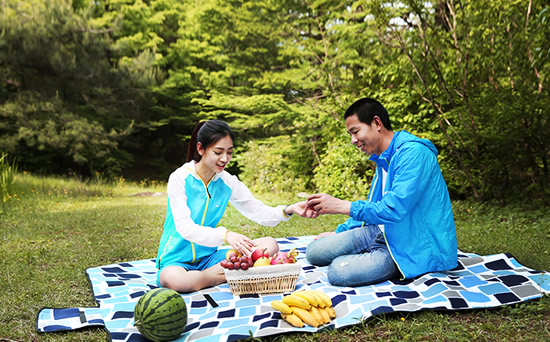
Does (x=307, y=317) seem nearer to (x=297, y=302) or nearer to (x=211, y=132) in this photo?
(x=297, y=302)

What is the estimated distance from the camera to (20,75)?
16547mm

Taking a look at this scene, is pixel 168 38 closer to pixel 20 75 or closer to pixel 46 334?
pixel 20 75

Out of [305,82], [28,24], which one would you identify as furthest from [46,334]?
[28,24]

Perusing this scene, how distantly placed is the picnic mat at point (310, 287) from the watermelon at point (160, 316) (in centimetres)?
11

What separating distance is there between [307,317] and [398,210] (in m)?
1.11

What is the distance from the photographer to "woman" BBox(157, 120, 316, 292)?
3393mm

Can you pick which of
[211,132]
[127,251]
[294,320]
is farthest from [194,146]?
[127,251]

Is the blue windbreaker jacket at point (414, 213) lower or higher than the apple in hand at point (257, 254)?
higher

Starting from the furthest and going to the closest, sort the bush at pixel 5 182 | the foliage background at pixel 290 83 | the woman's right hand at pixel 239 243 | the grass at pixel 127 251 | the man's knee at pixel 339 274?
the bush at pixel 5 182
the foliage background at pixel 290 83
the man's knee at pixel 339 274
the woman's right hand at pixel 239 243
the grass at pixel 127 251

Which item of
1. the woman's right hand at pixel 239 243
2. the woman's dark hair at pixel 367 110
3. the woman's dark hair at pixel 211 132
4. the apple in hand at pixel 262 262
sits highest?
the woman's dark hair at pixel 367 110

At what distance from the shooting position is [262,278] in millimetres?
3307

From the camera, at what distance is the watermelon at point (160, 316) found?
100 inches

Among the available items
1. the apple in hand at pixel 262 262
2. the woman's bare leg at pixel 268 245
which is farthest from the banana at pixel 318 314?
the woman's bare leg at pixel 268 245

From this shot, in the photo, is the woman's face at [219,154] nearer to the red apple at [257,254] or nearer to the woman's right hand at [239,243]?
the woman's right hand at [239,243]
